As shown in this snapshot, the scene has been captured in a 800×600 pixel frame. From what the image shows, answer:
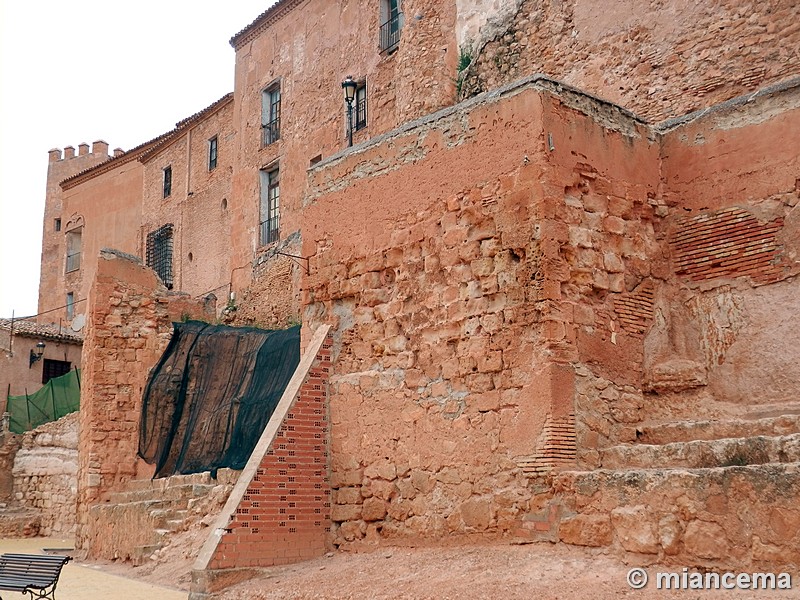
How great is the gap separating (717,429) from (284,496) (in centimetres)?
346

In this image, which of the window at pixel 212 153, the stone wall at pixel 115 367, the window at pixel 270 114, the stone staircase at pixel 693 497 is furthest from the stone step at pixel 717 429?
the window at pixel 212 153

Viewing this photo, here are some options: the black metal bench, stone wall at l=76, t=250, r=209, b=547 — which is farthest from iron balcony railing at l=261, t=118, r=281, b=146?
the black metal bench

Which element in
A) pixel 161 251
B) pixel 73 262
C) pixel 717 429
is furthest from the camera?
pixel 73 262

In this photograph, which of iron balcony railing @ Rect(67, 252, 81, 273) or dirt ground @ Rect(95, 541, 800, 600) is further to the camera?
iron balcony railing @ Rect(67, 252, 81, 273)

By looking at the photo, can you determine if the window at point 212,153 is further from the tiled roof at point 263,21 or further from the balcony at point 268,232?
the balcony at point 268,232

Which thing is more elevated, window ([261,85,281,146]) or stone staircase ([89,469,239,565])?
window ([261,85,281,146])

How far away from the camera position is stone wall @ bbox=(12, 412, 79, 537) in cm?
1950

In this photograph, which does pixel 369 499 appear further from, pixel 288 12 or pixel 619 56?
pixel 288 12

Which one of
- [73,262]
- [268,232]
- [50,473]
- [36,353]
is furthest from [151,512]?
[73,262]

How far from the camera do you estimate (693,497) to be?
5637mm

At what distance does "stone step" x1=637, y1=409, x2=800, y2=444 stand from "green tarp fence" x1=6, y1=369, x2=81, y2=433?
17755 millimetres

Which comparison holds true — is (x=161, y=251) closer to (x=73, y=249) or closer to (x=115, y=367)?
(x=73, y=249)

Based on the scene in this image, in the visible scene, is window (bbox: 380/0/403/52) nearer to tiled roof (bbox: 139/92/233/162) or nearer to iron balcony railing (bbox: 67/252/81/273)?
tiled roof (bbox: 139/92/233/162)

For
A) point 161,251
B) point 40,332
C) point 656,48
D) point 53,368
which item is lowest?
point 53,368
